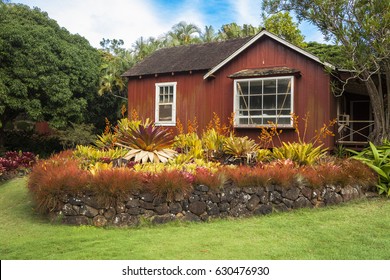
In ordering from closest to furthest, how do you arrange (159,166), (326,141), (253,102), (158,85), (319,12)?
(159,166)
(319,12)
(326,141)
(253,102)
(158,85)

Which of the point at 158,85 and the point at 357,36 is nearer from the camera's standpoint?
the point at 357,36

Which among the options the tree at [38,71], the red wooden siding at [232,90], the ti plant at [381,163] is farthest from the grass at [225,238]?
the tree at [38,71]

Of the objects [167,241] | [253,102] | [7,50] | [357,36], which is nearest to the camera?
[167,241]

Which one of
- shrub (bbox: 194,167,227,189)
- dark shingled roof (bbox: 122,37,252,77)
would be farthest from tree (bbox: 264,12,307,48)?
shrub (bbox: 194,167,227,189)

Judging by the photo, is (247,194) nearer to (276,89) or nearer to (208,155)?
(208,155)

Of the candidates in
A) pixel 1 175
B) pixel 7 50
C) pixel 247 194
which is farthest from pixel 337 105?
pixel 7 50

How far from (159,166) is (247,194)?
2.12 metres

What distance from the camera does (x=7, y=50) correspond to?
18.8 m

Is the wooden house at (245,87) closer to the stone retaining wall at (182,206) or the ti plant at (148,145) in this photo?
the ti plant at (148,145)

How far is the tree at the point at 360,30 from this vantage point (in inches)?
425

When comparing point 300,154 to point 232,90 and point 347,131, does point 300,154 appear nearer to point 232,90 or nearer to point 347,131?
point 232,90

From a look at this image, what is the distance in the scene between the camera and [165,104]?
1750 centimetres

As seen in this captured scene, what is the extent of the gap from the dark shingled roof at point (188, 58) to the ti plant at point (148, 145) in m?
6.06

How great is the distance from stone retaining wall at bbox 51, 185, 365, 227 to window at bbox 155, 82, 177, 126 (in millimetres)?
8957
